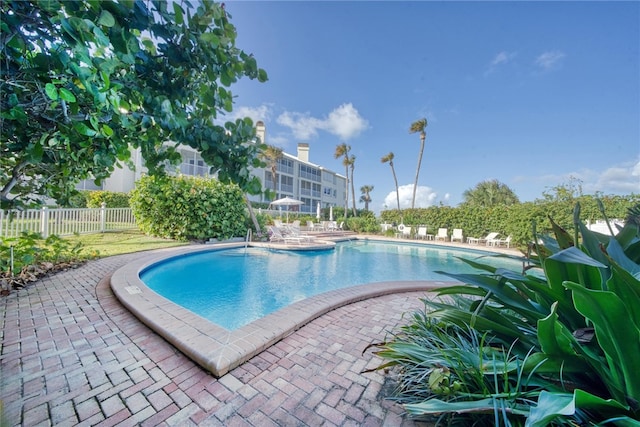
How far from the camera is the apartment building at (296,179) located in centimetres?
2091

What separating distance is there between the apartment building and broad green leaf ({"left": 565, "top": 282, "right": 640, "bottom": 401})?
74.8 feet

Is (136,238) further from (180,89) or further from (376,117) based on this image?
(376,117)

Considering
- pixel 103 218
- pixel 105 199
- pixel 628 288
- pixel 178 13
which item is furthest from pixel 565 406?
pixel 105 199

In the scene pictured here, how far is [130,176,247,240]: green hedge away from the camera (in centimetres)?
1123

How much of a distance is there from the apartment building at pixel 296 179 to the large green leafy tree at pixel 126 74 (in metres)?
21.4

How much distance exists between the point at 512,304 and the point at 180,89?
3.06 m

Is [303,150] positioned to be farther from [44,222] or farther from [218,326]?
[218,326]

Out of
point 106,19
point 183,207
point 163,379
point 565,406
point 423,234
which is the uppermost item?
point 106,19

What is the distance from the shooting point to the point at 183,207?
11.3 meters

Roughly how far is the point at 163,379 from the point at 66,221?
12587 millimetres

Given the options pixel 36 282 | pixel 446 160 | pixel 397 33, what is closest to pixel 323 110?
pixel 397 33

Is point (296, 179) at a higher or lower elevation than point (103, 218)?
higher

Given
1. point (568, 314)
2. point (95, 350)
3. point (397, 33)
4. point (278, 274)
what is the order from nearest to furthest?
point (568, 314)
point (95, 350)
point (278, 274)
point (397, 33)

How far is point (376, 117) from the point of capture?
65.1 ft
